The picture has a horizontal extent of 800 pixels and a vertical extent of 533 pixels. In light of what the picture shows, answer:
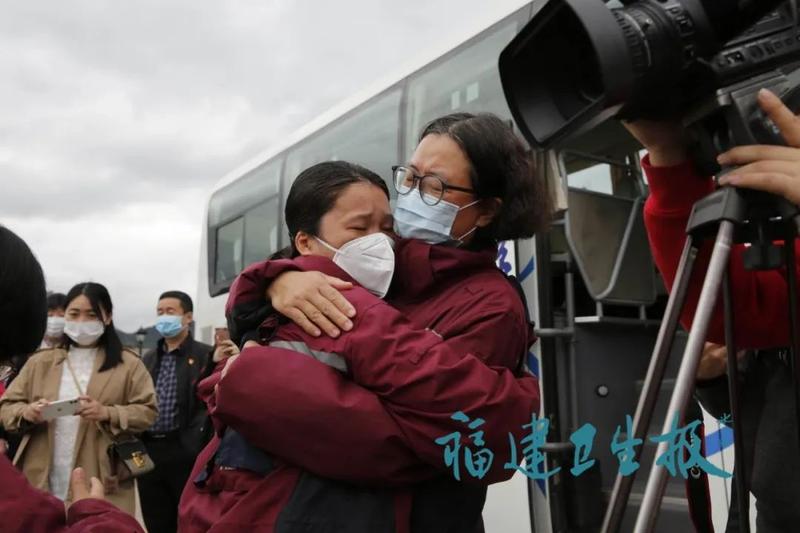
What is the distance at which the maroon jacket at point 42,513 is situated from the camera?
105 cm

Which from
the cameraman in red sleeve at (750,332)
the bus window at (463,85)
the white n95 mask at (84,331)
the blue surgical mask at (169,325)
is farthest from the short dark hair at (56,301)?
the cameraman in red sleeve at (750,332)

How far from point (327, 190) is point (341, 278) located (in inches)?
8.2

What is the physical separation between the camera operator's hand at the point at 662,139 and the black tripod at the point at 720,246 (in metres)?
0.08

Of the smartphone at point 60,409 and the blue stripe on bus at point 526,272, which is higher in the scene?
the blue stripe on bus at point 526,272

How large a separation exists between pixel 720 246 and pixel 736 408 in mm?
276

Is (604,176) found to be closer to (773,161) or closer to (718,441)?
(718,441)

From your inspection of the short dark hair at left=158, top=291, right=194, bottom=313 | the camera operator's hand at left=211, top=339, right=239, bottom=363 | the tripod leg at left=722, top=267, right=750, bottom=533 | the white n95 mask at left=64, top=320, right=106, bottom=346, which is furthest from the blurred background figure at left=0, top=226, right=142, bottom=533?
the short dark hair at left=158, top=291, right=194, bottom=313

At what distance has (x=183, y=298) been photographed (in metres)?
4.81

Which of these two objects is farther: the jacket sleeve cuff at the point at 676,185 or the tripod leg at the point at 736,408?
the jacket sleeve cuff at the point at 676,185

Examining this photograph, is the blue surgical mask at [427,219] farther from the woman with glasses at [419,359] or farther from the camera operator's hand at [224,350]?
the camera operator's hand at [224,350]

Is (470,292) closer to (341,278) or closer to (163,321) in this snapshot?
(341,278)

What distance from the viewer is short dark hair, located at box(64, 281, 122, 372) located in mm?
3432

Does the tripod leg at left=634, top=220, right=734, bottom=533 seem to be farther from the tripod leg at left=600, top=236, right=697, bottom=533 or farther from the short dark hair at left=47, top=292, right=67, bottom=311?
the short dark hair at left=47, top=292, right=67, bottom=311

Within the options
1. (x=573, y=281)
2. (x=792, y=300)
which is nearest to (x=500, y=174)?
(x=792, y=300)
